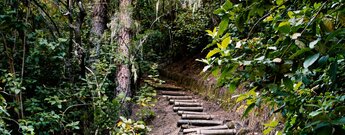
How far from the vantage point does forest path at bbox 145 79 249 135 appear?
4.27 m

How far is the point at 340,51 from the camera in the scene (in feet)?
2.34

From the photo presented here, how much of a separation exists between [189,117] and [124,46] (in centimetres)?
165

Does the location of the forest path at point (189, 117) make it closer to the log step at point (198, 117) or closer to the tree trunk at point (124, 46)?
the log step at point (198, 117)

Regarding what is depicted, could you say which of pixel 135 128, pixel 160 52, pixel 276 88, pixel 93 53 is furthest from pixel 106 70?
pixel 160 52

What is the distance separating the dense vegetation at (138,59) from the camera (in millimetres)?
895

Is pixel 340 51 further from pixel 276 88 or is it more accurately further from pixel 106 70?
pixel 106 70

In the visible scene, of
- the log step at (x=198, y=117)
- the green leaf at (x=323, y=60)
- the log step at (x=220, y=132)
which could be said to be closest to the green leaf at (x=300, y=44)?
the green leaf at (x=323, y=60)

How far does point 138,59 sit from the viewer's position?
18.6 ft

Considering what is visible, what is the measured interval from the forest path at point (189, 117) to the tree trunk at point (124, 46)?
2.49ft

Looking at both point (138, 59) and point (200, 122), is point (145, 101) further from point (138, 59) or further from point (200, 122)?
point (138, 59)

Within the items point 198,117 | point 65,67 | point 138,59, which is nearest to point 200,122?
point 198,117

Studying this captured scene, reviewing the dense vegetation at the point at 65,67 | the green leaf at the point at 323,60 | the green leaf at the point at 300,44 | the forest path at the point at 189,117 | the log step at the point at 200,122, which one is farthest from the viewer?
the log step at the point at 200,122

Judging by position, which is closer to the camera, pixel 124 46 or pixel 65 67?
pixel 65 67

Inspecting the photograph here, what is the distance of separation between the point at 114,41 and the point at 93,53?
0.58 m
